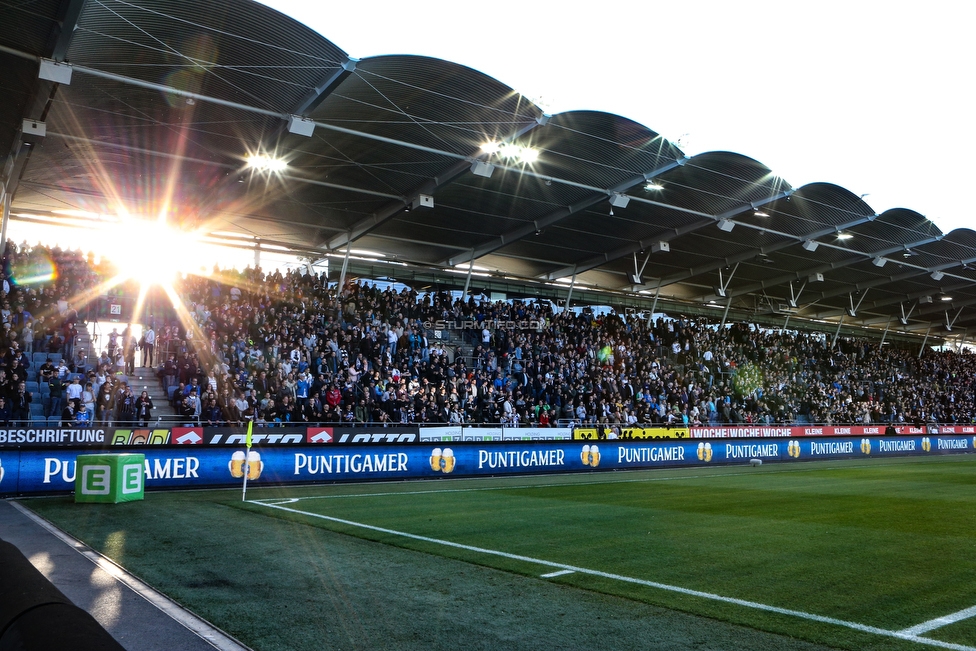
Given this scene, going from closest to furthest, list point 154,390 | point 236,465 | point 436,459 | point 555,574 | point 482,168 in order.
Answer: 1. point 555,574
2. point 236,465
3. point 436,459
4. point 154,390
5. point 482,168

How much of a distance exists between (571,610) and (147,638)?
138 inches

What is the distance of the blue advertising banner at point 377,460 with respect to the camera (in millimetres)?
15164

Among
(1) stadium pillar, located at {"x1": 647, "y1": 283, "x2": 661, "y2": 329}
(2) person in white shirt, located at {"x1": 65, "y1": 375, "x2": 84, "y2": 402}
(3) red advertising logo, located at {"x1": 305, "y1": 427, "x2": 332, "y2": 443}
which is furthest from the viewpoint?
(1) stadium pillar, located at {"x1": 647, "y1": 283, "x2": 661, "y2": 329}

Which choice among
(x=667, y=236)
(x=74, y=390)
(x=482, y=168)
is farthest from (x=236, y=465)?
(x=667, y=236)

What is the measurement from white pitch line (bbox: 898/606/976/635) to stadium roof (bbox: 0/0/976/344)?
1735 centimetres

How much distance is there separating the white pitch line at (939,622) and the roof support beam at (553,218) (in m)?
21.5

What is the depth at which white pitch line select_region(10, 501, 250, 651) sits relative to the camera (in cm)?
555

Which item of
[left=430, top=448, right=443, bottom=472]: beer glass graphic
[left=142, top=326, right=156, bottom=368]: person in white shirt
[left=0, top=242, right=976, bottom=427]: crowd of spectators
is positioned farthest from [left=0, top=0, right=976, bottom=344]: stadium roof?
[left=430, top=448, right=443, bottom=472]: beer glass graphic

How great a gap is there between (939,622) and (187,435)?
18.1m

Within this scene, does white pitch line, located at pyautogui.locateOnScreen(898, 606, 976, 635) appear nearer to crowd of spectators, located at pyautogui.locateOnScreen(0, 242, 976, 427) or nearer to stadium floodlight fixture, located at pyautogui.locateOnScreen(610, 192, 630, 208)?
crowd of spectators, located at pyautogui.locateOnScreen(0, 242, 976, 427)

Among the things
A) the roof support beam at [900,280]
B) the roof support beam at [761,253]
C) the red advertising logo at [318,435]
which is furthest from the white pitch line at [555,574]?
the roof support beam at [900,280]

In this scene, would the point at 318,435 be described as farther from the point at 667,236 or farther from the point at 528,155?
the point at 667,236

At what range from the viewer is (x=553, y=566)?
852 centimetres

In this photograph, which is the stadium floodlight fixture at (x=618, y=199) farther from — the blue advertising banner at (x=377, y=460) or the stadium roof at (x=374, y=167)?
→ the blue advertising banner at (x=377, y=460)
